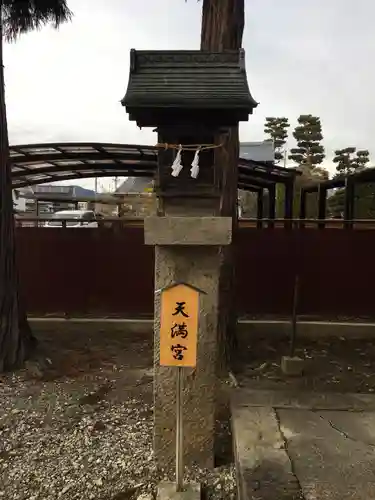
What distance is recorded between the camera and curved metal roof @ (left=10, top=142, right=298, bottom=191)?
8.30m

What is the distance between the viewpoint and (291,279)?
313 inches

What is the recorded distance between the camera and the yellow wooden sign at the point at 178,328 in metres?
3.30

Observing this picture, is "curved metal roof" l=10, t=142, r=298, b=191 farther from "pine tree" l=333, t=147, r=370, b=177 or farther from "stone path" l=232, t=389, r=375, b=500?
"pine tree" l=333, t=147, r=370, b=177

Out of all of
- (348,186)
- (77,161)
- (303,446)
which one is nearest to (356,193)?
(348,186)

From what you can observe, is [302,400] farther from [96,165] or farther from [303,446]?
[96,165]

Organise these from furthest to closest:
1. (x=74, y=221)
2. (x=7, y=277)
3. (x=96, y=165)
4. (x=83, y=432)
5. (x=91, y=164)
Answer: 1. (x=96, y=165)
2. (x=91, y=164)
3. (x=74, y=221)
4. (x=7, y=277)
5. (x=83, y=432)

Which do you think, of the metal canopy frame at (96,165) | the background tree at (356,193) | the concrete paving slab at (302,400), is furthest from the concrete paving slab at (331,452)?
the background tree at (356,193)

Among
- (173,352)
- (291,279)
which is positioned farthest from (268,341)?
(173,352)

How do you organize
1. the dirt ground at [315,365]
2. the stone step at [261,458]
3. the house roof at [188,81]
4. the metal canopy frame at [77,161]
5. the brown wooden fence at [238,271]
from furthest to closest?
the metal canopy frame at [77,161] → the brown wooden fence at [238,271] → the dirt ground at [315,365] → the house roof at [188,81] → the stone step at [261,458]

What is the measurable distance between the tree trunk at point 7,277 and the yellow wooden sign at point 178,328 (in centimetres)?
336

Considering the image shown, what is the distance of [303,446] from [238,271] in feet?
14.2

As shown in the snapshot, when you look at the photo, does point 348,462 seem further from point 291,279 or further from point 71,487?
point 291,279

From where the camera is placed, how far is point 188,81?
3643 mm

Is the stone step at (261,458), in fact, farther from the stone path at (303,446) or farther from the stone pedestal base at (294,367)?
the stone pedestal base at (294,367)
